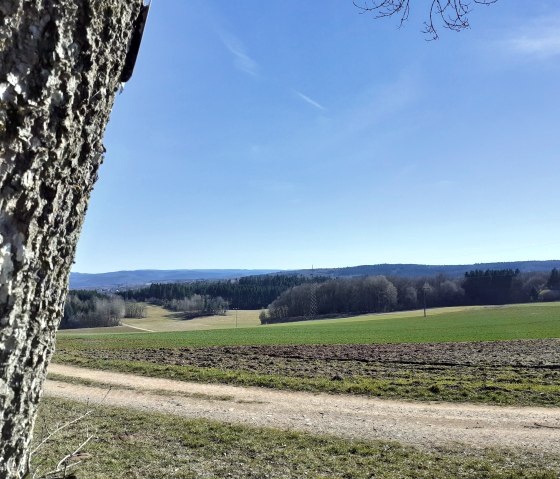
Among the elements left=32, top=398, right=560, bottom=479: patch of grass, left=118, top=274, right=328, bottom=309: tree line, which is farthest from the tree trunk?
→ left=118, top=274, right=328, bottom=309: tree line

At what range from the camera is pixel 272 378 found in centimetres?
1551

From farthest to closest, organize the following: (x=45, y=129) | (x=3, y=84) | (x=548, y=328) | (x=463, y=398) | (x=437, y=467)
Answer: (x=548, y=328)
(x=463, y=398)
(x=437, y=467)
(x=45, y=129)
(x=3, y=84)

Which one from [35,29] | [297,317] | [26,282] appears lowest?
[297,317]

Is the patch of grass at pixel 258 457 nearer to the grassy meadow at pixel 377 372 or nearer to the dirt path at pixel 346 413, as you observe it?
the dirt path at pixel 346 413

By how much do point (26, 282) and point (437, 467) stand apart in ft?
25.7

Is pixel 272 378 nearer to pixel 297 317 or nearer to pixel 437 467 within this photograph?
pixel 437 467

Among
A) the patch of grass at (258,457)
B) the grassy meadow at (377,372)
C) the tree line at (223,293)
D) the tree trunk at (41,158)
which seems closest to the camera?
the tree trunk at (41,158)

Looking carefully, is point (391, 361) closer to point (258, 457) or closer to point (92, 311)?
point (258, 457)

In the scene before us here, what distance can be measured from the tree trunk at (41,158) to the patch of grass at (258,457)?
6103 millimetres

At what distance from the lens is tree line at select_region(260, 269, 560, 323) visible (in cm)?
8800

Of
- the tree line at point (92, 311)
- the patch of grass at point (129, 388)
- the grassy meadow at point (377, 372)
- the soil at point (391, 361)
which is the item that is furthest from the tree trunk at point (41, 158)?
the tree line at point (92, 311)

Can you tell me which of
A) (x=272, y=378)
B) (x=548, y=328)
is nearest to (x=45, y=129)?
(x=272, y=378)

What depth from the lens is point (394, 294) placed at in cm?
8862

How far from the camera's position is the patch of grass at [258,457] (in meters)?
7.13
